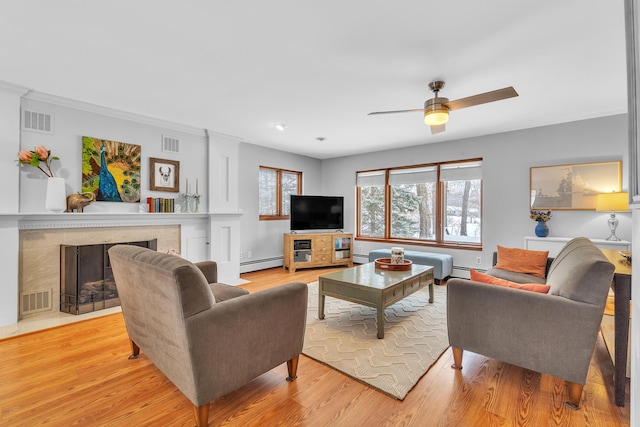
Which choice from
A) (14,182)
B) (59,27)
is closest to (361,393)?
(59,27)

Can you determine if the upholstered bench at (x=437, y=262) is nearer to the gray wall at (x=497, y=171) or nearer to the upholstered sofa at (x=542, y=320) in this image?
the gray wall at (x=497, y=171)

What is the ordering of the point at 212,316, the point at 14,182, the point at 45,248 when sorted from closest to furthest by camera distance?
the point at 212,316 → the point at 14,182 → the point at 45,248

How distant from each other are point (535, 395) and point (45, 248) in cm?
461

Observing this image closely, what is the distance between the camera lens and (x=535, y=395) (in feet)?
6.19

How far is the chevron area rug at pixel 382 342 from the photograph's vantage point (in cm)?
212

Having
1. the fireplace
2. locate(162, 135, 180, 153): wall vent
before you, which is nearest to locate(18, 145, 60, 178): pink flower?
the fireplace

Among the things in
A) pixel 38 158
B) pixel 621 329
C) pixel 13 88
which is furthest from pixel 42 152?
pixel 621 329

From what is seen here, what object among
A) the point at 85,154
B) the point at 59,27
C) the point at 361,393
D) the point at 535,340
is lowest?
the point at 361,393

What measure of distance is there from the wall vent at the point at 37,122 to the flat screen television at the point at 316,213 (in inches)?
139

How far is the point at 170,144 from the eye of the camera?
4.23 m

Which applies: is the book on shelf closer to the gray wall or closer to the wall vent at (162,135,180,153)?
the wall vent at (162,135,180,153)

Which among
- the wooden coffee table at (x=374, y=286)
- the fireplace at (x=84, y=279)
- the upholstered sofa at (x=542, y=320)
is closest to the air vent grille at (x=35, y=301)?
the fireplace at (x=84, y=279)

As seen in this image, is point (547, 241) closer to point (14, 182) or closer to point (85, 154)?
point (85, 154)

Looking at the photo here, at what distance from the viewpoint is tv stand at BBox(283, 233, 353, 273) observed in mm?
5637
